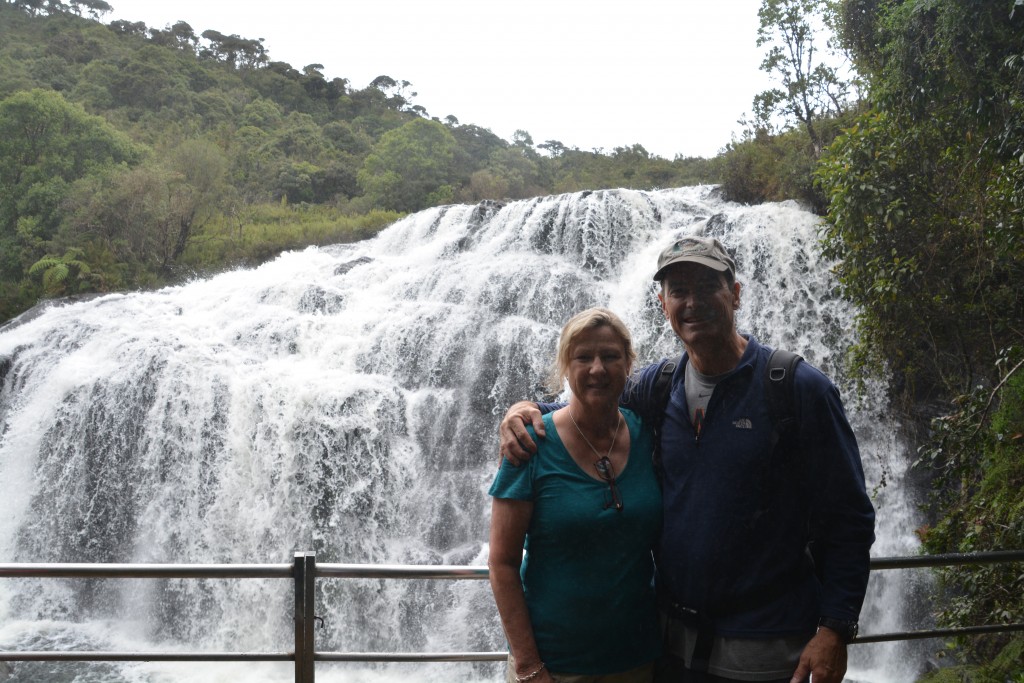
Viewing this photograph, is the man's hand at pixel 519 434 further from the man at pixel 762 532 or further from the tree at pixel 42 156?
the tree at pixel 42 156

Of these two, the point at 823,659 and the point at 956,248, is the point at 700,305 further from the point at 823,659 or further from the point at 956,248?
the point at 956,248

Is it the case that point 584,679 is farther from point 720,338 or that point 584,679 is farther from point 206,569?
point 206,569

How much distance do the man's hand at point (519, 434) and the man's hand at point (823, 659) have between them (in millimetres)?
810

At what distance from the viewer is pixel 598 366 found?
197cm

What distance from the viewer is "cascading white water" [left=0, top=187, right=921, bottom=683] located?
8625 mm

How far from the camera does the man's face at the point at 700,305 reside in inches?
79.1

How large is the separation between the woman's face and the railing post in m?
1.05

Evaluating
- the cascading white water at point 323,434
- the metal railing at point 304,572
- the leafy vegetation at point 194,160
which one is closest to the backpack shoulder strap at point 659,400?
the metal railing at point 304,572

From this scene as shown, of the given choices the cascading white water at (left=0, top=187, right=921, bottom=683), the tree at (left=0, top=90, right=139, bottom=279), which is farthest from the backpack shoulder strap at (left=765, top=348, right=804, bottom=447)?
the tree at (left=0, top=90, right=139, bottom=279)

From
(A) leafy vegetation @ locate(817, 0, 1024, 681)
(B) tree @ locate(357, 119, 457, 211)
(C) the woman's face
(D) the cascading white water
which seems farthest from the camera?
(B) tree @ locate(357, 119, 457, 211)

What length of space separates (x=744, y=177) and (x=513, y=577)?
15213mm

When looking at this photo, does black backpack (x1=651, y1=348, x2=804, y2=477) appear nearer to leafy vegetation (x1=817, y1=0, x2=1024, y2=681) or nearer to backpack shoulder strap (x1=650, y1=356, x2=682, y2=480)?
backpack shoulder strap (x1=650, y1=356, x2=682, y2=480)

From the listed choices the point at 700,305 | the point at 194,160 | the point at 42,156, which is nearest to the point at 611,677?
the point at 700,305

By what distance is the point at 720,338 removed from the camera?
2008 mm
